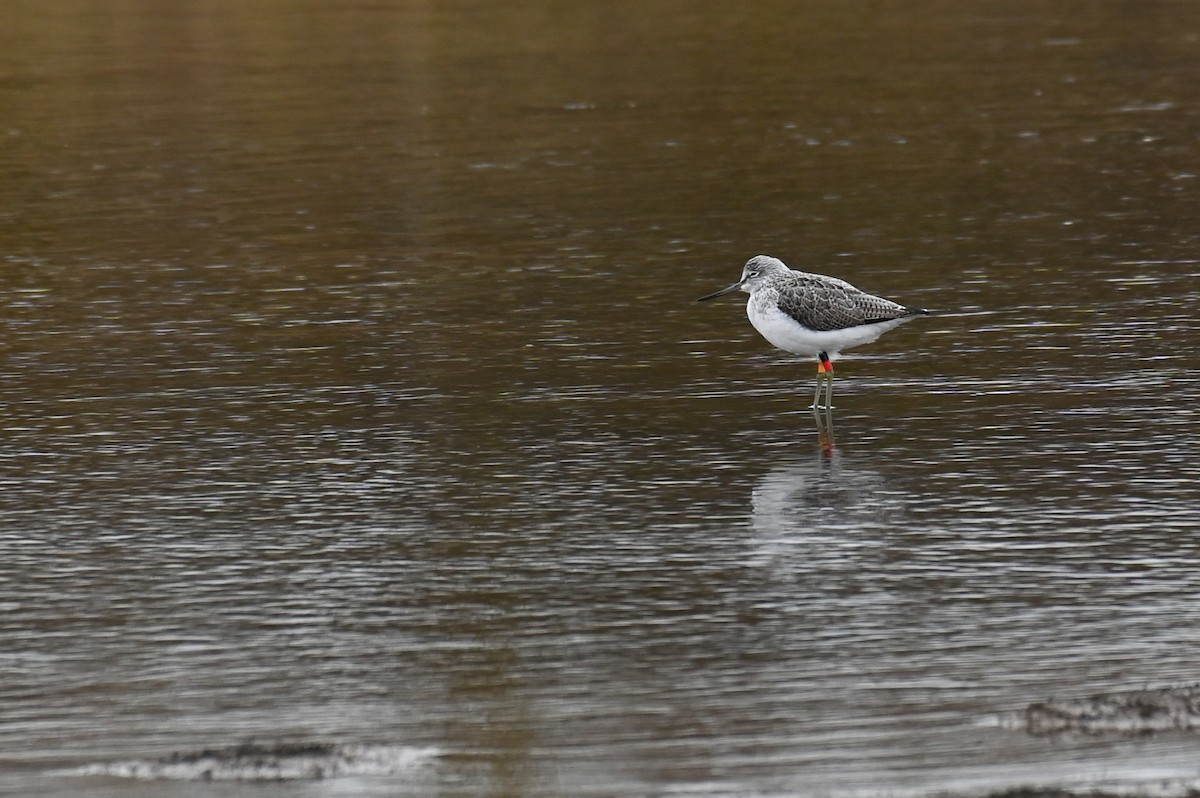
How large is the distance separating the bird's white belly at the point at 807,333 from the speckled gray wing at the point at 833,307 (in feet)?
0.13

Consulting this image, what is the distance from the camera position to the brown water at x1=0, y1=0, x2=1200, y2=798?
962 centimetres

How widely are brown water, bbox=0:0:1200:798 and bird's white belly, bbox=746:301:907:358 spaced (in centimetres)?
48

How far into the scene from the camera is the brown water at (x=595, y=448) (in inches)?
379

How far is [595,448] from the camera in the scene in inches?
580

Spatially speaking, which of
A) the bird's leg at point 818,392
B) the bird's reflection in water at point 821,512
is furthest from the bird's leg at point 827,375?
the bird's reflection in water at point 821,512

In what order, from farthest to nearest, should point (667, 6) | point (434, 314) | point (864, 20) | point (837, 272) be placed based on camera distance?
point (667, 6) → point (864, 20) → point (837, 272) → point (434, 314)

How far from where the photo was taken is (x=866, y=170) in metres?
27.3

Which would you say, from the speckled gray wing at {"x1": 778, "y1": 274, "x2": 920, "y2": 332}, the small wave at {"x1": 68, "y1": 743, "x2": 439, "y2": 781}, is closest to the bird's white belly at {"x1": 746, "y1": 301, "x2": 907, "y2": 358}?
the speckled gray wing at {"x1": 778, "y1": 274, "x2": 920, "y2": 332}

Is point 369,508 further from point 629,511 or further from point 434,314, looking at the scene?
point 434,314

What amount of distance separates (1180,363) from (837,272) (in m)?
4.91

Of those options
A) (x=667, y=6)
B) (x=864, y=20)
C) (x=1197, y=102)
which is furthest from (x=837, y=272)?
(x=667, y=6)

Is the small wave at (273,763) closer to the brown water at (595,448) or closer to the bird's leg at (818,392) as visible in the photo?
the brown water at (595,448)

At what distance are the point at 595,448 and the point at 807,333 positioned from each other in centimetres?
200

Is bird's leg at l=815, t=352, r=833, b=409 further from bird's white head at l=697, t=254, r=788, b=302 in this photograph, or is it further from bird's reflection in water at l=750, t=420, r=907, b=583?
bird's reflection in water at l=750, t=420, r=907, b=583
